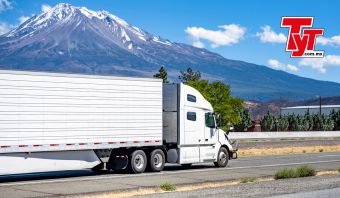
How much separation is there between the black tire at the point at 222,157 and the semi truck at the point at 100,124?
0.04 metres

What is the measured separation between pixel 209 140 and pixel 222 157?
1250mm

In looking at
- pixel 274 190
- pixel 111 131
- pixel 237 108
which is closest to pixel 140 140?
pixel 111 131

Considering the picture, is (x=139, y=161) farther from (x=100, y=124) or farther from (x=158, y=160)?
(x=100, y=124)

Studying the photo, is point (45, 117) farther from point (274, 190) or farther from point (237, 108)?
point (237, 108)

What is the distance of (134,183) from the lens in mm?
19562

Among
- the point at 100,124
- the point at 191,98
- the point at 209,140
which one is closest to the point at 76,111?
the point at 100,124

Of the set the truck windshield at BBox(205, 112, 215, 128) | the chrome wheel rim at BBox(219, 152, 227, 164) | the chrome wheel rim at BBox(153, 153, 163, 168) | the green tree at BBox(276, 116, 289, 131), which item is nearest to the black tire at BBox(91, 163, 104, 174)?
the chrome wheel rim at BBox(153, 153, 163, 168)

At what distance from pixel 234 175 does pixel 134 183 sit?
4.53 metres

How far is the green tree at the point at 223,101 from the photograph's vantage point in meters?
94.1

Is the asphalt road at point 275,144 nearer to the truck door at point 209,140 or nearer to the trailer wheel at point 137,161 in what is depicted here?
the truck door at point 209,140

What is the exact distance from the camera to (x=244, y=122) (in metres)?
105

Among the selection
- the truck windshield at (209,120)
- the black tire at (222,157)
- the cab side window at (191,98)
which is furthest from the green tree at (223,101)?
the cab side window at (191,98)

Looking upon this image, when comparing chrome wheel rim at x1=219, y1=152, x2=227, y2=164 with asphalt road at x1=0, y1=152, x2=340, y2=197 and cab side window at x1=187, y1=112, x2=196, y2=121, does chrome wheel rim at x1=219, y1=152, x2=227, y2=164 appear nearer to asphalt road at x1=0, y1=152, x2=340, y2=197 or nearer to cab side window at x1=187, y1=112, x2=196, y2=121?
asphalt road at x1=0, y1=152, x2=340, y2=197

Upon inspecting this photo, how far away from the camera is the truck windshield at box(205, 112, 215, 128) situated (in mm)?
26212
